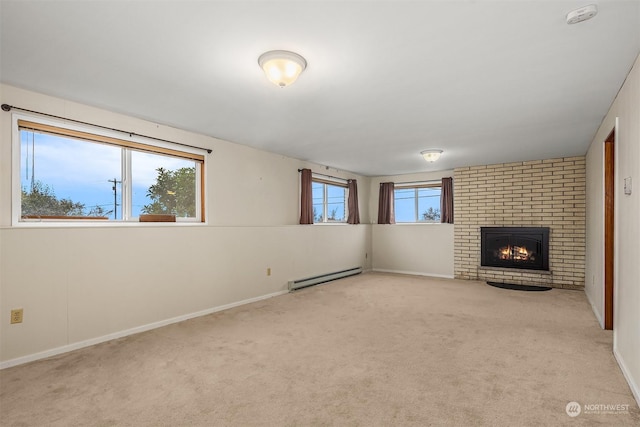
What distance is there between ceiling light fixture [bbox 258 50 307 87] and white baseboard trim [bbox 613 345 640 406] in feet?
10.3

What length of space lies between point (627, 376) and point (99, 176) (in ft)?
16.4

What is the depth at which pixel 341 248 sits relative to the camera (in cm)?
709

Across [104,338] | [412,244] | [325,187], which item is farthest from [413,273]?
[104,338]

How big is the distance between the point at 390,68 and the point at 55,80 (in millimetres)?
2746

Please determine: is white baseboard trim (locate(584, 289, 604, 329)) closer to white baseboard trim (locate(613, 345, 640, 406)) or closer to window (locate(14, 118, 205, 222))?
white baseboard trim (locate(613, 345, 640, 406))

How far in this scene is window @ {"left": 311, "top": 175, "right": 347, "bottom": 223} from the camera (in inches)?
272

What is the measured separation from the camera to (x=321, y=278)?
631 centimetres

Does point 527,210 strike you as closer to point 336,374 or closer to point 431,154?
point 431,154

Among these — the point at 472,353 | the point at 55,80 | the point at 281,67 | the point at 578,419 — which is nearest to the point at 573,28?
the point at 281,67

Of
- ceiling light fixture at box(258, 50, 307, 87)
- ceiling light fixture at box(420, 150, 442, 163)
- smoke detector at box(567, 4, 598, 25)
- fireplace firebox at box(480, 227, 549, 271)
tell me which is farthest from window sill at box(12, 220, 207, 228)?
fireplace firebox at box(480, 227, 549, 271)

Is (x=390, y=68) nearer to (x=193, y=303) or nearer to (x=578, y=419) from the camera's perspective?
(x=578, y=419)

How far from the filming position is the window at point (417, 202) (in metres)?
7.59

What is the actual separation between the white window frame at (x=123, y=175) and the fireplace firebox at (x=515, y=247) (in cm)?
542

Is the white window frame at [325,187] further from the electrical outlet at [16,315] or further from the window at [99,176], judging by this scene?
the electrical outlet at [16,315]
